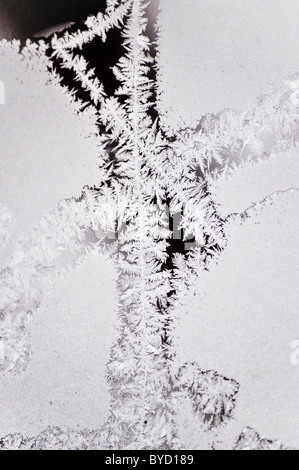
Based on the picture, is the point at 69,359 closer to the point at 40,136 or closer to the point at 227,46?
the point at 40,136

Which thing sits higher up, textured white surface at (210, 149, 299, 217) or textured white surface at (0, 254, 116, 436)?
textured white surface at (210, 149, 299, 217)

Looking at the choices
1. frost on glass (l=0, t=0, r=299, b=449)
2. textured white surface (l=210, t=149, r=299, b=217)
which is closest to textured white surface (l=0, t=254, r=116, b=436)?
frost on glass (l=0, t=0, r=299, b=449)

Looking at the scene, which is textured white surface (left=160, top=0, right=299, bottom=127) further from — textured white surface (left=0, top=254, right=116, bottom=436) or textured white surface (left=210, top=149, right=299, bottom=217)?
textured white surface (left=0, top=254, right=116, bottom=436)

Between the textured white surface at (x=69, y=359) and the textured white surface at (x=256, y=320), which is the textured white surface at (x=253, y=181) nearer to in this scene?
the textured white surface at (x=256, y=320)

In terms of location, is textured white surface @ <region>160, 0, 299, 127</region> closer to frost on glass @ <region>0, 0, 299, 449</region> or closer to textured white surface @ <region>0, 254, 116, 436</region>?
frost on glass @ <region>0, 0, 299, 449</region>

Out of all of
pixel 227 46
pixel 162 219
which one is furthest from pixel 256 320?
pixel 227 46

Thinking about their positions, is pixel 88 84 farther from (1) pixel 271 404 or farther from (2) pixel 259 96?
(1) pixel 271 404

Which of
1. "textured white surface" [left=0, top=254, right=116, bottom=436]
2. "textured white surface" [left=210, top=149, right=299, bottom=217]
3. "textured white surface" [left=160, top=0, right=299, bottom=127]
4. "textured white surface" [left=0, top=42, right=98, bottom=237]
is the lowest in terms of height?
"textured white surface" [left=0, top=254, right=116, bottom=436]
